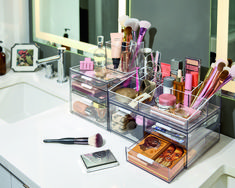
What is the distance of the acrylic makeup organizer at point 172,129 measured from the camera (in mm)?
1091

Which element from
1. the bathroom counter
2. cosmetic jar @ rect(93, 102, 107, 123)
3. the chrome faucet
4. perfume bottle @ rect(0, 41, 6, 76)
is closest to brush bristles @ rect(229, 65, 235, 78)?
the bathroom counter

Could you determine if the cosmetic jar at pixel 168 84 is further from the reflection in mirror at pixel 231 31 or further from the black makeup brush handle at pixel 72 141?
the black makeup brush handle at pixel 72 141

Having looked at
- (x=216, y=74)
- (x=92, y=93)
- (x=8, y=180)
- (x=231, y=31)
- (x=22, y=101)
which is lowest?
(x=8, y=180)

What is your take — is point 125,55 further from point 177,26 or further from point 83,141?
point 83,141

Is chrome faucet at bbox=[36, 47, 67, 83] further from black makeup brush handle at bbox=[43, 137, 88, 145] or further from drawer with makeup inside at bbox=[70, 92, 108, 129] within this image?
black makeup brush handle at bbox=[43, 137, 88, 145]

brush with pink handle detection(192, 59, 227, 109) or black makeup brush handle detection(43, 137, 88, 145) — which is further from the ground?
brush with pink handle detection(192, 59, 227, 109)

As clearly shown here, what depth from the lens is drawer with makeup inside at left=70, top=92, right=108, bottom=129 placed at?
1381 millimetres

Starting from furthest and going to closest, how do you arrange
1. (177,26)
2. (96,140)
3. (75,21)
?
(75,21)
(177,26)
(96,140)

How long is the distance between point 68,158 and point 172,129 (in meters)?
0.37

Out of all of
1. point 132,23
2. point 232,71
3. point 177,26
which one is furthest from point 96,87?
point 232,71

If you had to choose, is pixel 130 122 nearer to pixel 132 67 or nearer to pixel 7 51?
pixel 132 67

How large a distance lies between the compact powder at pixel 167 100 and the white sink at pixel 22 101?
776 mm

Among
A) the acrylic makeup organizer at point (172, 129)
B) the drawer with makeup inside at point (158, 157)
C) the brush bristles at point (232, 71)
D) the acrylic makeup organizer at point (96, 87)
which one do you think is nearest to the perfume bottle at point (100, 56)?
the acrylic makeup organizer at point (96, 87)

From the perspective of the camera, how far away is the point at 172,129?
1.13 meters
